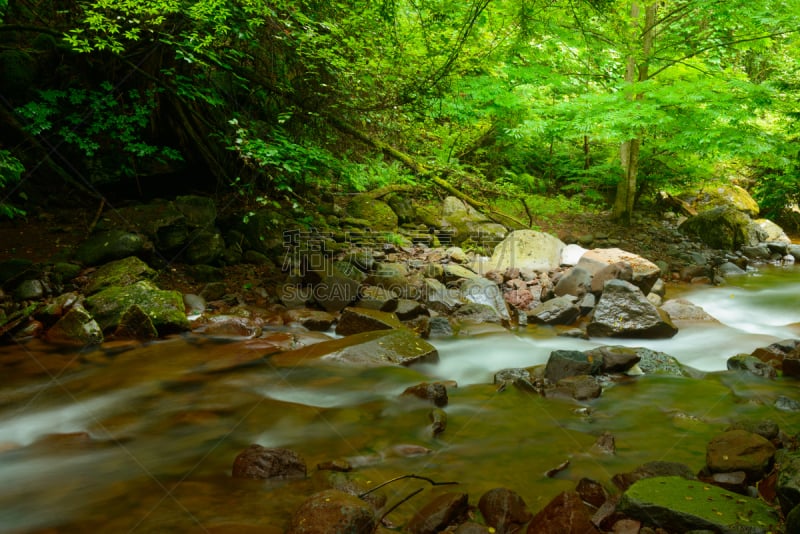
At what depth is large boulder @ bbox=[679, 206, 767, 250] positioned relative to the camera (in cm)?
1270

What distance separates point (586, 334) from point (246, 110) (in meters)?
6.14

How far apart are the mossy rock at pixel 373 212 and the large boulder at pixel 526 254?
2396 mm

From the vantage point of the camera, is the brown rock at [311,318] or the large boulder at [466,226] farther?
the large boulder at [466,226]

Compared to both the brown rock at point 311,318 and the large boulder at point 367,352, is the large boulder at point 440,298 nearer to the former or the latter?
the brown rock at point 311,318

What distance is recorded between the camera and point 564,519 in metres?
2.19

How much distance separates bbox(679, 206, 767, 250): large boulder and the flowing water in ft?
27.4

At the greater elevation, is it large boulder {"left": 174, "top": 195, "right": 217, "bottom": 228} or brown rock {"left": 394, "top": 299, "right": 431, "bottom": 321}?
large boulder {"left": 174, "top": 195, "right": 217, "bottom": 228}

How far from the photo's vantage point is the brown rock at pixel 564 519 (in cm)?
216

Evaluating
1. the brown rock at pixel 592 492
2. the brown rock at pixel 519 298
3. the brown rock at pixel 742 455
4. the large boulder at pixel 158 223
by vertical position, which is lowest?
the brown rock at pixel 519 298

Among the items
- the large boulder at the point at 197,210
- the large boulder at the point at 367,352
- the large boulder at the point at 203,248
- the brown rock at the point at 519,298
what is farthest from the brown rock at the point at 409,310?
the large boulder at the point at 197,210

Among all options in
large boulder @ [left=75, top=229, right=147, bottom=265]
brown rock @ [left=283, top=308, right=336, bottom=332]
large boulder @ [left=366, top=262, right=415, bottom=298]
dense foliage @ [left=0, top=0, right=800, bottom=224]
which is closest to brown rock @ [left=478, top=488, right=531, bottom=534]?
dense foliage @ [left=0, top=0, right=800, bottom=224]

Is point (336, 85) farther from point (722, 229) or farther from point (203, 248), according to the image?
point (722, 229)

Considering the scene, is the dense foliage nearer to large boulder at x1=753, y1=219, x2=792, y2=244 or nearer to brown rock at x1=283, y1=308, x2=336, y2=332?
brown rock at x1=283, y1=308, x2=336, y2=332

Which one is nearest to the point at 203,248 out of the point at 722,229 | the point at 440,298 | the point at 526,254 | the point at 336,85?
the point at 336,85
